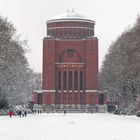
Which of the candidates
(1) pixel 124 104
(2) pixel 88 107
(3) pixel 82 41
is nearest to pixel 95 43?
(3) pixel 82 41

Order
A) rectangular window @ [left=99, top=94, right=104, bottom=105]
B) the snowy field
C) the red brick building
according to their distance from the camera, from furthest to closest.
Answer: rectangular window @ [left=99, top=94, right=104, bottom=105] < the red brick building < the snowy field

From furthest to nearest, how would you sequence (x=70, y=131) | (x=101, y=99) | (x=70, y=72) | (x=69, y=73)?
(x=101, y=99)
(x=69, y=73)
(x=70, y=72)
(x=70, y=131)

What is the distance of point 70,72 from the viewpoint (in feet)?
395

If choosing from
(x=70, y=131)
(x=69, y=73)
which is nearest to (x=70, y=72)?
(x=69, y=73)

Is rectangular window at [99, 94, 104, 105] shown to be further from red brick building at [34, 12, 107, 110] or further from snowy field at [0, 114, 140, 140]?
snowy field at [0, 114, 140, 140]

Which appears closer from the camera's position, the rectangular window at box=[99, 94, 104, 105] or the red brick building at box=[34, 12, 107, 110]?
the red brick building at box=[34, 12, 107, 110]

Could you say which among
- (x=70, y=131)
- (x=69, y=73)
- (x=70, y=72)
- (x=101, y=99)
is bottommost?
(x=70, y=131)

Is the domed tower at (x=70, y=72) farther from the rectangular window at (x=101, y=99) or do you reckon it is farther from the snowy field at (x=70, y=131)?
the snowy field at (x=70, y=131)

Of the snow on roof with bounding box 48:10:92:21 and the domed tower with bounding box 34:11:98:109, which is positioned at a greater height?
the snow on roof with bounding box 48:10:92:21

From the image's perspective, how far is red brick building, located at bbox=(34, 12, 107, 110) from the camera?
392 ft

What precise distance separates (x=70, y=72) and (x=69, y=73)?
14.1 inches

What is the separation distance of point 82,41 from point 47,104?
1809cm

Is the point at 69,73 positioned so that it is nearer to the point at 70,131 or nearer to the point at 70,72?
the point at 70,72

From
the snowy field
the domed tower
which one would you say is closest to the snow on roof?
the domed tower
